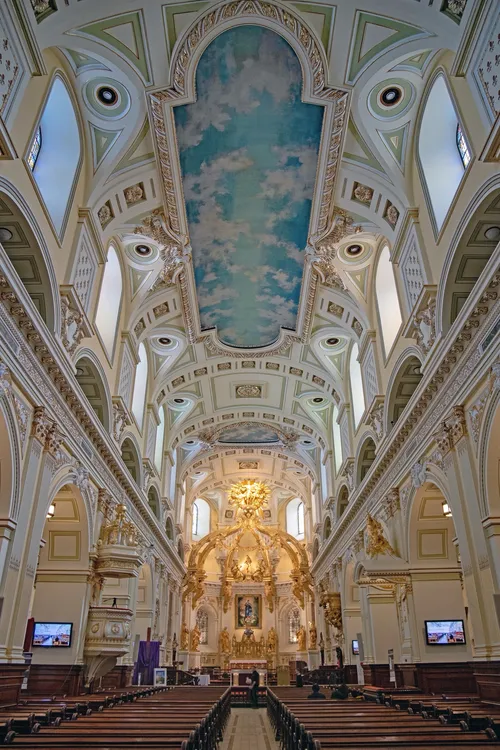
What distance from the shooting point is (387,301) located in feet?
54.1

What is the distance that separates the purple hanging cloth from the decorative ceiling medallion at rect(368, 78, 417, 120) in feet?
60.7

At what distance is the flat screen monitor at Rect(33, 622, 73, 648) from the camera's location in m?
13.5

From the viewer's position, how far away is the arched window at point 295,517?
4016 centimetres

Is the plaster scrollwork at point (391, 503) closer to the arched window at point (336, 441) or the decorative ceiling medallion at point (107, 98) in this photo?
the arched window at point (336, 441)

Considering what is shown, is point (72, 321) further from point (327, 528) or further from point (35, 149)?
point (327, 528)

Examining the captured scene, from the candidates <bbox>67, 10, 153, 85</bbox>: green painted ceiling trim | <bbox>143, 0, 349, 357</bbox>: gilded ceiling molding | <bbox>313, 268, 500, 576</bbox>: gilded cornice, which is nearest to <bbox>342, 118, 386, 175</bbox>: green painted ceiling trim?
<bbox>143, 0, 349, 357</bbox>: gilded ceiling molding

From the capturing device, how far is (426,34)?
10.4 meters

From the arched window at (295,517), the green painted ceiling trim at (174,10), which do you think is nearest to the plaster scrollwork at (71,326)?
the green painted ceiling trim at (174,10)

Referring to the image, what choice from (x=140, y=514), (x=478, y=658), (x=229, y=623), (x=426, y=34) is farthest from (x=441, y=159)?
(x=229, y=623)

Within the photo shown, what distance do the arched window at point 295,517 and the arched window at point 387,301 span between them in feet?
83.5

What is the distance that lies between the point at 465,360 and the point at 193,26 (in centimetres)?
828

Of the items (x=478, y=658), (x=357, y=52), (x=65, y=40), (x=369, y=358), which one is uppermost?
(x=357, y=52)

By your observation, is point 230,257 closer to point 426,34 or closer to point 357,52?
point 357,52

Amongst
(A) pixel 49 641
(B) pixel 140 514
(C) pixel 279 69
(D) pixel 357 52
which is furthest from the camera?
(B) pixel 140 514
